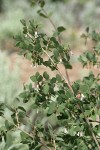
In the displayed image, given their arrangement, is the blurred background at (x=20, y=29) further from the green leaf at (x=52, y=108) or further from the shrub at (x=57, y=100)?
the green leaf at (x=52, y=108)

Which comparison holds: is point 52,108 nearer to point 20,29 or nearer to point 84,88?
point 84,88

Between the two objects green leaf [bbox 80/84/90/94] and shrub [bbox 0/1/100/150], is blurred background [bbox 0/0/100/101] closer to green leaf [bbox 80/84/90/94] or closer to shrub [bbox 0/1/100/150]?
shrub [bbox 0/1/100/150]

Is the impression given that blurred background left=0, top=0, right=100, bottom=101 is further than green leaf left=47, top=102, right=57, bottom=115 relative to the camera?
Yes

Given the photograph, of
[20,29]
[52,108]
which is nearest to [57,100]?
[52,108]

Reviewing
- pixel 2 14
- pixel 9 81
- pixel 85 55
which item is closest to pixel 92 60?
pixel 85 55

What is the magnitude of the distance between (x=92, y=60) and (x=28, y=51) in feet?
1.46

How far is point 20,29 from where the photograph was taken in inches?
210

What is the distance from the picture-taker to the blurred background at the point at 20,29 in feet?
19.0

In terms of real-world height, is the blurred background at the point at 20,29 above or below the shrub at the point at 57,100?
above

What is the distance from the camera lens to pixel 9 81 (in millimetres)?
5723

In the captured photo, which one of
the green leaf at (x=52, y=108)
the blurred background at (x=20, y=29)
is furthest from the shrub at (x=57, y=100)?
the blurred background at (x=20, y=29)

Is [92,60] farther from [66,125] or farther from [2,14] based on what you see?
[2,14]

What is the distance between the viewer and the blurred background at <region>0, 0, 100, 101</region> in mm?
5805

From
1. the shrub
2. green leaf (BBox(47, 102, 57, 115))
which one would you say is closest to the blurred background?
the shrub
